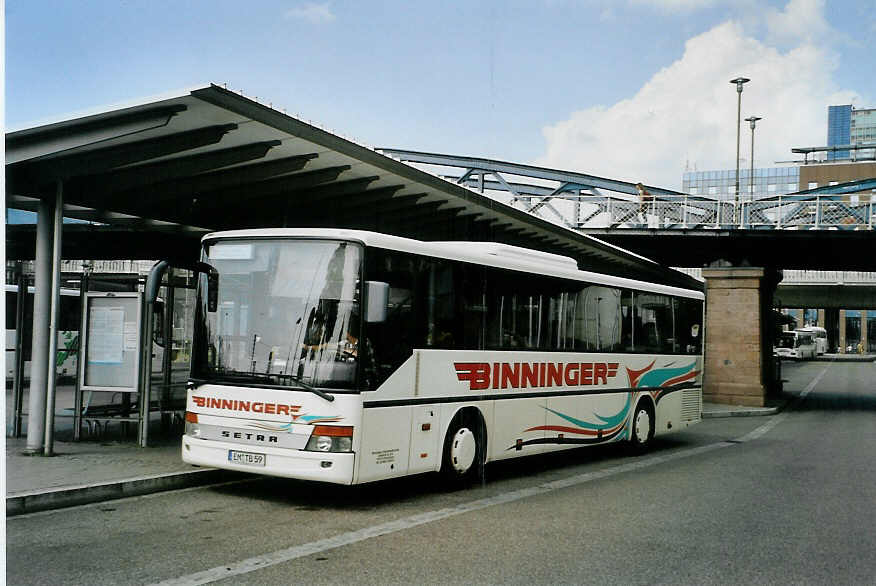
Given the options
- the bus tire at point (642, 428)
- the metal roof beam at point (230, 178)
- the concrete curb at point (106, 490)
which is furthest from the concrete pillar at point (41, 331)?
the bus tire at point (642, 428)

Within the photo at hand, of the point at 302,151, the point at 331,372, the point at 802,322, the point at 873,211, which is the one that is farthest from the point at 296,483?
the point at 802,322

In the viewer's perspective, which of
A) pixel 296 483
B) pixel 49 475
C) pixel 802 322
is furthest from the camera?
pixel 802 322

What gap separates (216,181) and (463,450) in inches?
228

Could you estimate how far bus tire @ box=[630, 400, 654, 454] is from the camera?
A: 16469mm

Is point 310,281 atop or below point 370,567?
atop

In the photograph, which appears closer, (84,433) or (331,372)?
(331,372)

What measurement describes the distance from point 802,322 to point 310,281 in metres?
131

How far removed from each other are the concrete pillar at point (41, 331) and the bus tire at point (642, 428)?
9.34 m

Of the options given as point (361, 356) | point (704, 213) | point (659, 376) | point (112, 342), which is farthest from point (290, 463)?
point (704, 213)

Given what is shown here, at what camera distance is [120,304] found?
14039 mm

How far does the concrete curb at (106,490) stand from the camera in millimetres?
8961

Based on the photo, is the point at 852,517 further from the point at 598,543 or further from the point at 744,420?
the point at 744,420

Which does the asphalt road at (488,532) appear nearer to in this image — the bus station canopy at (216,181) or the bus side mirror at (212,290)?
the bus side mirror at (212,290)

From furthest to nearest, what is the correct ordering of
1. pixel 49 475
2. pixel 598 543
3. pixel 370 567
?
pixel 49 475
pixel 598 543
pixel 370 567
